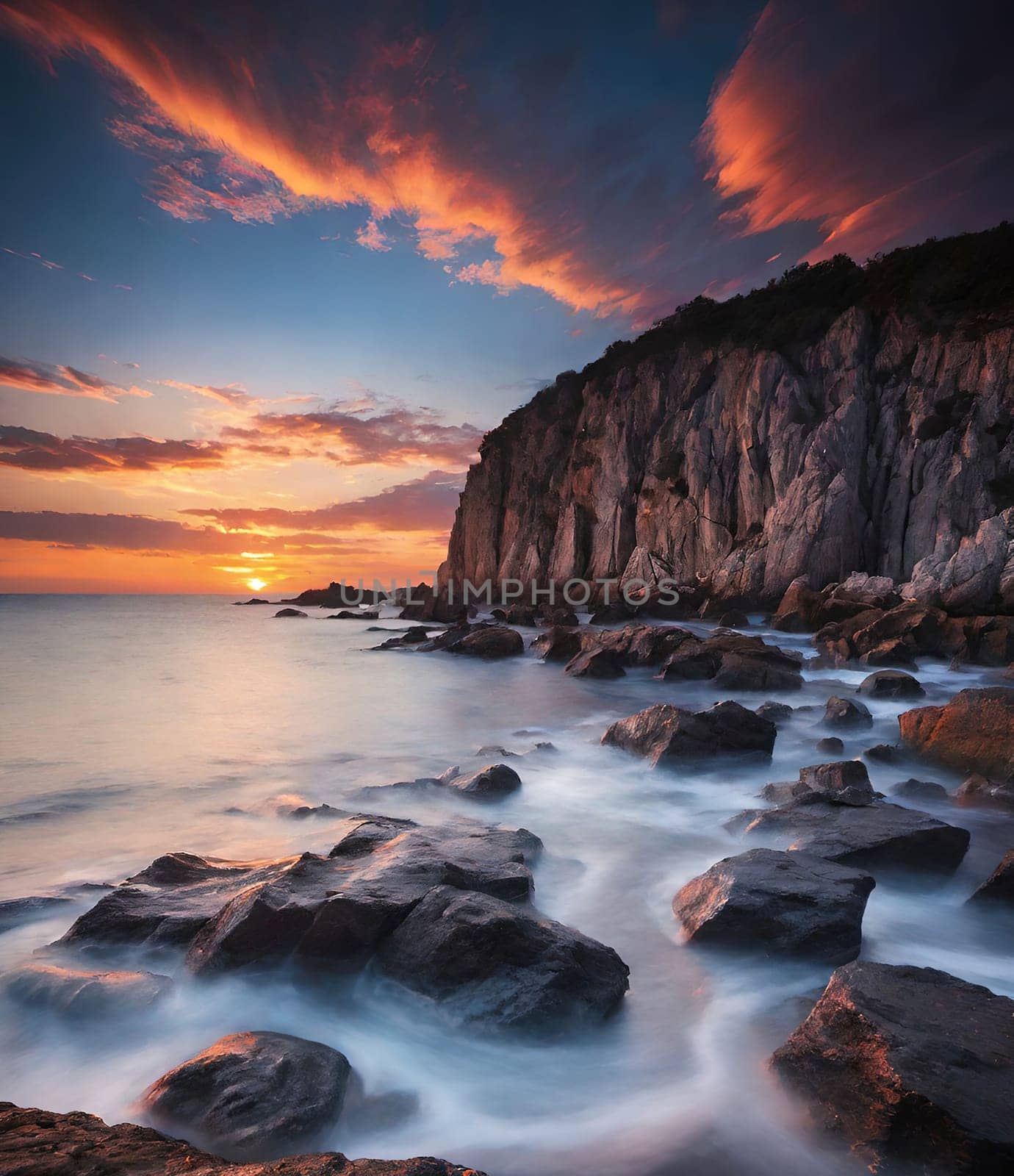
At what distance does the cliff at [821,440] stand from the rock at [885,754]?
13.5 meters

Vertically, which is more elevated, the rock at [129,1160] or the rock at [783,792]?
the rock at [129,1160]

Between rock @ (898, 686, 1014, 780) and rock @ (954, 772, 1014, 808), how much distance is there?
0.15 meters

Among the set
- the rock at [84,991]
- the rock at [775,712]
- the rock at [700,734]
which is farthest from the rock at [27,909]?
the rock at [775,712]

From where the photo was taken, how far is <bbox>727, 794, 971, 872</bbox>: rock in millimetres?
4258

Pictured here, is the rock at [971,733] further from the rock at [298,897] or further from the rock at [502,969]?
the rock at [502,969]

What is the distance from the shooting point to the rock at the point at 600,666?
14223 millimetres

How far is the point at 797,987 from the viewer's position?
3.09 m

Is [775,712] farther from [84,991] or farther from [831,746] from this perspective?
[84,991]

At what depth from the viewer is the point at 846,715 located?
8.71 metres

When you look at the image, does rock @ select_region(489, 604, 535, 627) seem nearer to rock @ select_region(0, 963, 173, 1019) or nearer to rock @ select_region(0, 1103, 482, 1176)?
rock @ select_region(0, 963, 173, 1019)

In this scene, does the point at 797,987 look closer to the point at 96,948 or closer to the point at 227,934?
the point at 227,934

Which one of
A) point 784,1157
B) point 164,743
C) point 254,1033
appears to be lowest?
point 164,743

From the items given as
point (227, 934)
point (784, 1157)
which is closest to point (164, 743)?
point (227, 934)

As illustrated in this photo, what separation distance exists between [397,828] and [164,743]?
6.75 m
